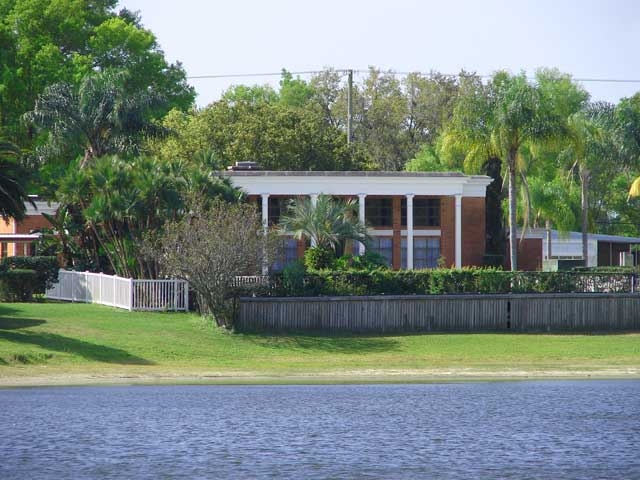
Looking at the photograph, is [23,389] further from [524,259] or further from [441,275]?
[524,259]

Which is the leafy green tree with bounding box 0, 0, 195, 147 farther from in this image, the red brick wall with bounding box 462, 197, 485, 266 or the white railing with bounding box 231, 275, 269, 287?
the white railing with bounding box 231, 275, 269, 287

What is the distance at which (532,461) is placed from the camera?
28.6 metres

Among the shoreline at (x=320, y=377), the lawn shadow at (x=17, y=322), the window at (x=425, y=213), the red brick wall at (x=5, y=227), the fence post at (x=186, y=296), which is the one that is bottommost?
the shoreline at (x=320, y=377)

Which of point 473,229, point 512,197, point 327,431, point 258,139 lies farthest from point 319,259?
point 258,139

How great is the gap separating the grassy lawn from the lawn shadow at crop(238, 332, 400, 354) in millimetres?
35

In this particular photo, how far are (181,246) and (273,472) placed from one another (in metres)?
18.7

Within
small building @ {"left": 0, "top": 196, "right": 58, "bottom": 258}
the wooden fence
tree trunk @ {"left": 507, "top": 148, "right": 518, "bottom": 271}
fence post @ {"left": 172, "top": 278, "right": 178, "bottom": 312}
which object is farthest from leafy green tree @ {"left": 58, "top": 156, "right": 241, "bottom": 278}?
tree trunk @ {"left": 507, "top": 148, "right": 518, "bottom": 271}

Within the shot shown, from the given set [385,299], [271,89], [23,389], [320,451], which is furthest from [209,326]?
[271,89]

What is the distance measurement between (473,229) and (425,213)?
260cm

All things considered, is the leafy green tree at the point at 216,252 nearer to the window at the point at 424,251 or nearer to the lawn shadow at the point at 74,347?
the lawn shadow at the point at 74,347

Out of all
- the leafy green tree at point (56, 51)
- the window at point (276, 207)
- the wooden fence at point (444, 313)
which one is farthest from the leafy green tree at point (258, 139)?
the wooden fence at point (444, 313)

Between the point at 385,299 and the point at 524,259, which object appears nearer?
the point at 385,299

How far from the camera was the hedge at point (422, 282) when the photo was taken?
47594 mm

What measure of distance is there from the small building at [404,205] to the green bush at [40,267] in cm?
1235
